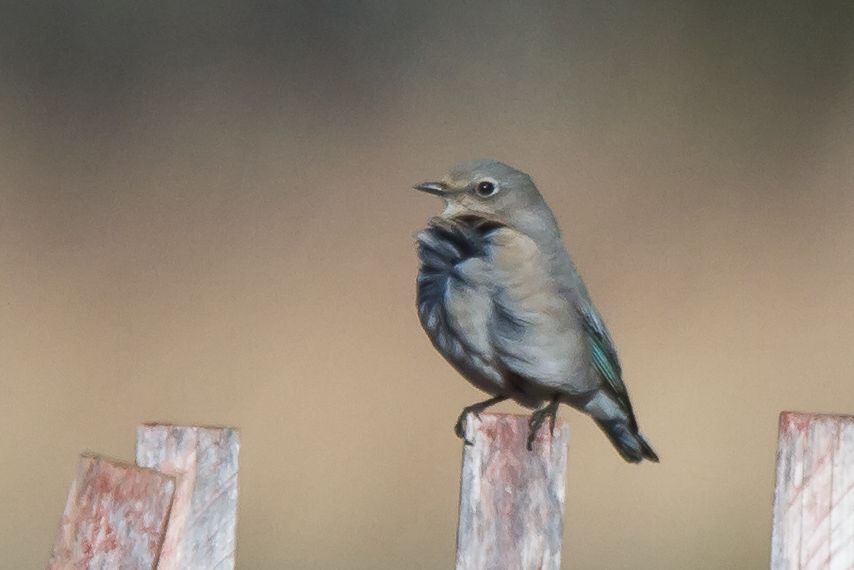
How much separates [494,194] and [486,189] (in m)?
0.02

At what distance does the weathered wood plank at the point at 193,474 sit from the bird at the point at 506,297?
0.47m

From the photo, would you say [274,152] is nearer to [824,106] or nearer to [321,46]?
[321,46]

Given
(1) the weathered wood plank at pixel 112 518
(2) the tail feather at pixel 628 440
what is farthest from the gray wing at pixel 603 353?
(1) the weathered wood plank at pixel 112 518

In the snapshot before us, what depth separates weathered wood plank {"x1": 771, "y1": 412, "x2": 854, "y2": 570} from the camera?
6.33ft

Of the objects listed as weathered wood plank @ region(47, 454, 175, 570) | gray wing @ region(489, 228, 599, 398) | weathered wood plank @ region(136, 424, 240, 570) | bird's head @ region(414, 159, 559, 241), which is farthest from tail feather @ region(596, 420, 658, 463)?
weathered wood plank @ region(47, 454, 175, 570)

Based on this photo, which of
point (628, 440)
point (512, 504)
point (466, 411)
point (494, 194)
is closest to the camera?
point (512, 504)

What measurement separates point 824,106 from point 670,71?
46 centimetres

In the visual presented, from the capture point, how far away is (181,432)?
1973mm

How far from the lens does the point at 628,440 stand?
2.86 metres

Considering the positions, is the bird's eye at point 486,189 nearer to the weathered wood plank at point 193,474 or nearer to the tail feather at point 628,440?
the tail feather at point 628,440

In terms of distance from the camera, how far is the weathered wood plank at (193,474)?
196 centimetres

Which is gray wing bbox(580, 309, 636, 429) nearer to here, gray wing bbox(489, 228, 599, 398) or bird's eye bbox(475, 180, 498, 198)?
gray wing bbox(489, 228, 599, 398)

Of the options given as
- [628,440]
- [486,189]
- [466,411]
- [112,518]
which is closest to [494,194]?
[486,189]

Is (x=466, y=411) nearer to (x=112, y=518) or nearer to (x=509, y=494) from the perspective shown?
(x=509, y=494)
